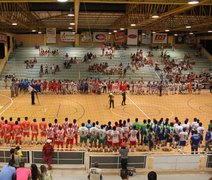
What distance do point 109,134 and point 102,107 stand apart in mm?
8689

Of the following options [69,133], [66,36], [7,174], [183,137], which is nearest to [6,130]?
[69,133]

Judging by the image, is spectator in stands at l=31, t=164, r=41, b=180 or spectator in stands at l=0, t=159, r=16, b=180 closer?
spectator in stands at l=0, t=159, r=16, b=180

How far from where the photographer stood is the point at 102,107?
20.6 meters

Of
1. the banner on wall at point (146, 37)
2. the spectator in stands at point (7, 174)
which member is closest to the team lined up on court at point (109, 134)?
the spectator in stands at point (7, 174)

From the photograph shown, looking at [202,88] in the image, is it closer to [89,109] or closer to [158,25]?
[158,25]

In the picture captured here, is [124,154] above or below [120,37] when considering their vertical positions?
below

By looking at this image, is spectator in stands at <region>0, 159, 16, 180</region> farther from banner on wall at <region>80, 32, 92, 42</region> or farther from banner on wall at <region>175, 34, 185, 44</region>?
banner on wall at <region>175, 34, 185, 44</region>

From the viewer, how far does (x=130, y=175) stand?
9.91m

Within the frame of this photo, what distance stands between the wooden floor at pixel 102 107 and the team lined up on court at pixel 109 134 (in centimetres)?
425

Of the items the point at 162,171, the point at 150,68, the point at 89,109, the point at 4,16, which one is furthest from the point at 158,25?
the point at 162,171

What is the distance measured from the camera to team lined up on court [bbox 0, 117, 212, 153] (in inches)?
471

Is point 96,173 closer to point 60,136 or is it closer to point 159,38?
point 60,136

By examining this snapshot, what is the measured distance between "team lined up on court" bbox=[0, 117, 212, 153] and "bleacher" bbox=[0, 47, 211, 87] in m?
17.8

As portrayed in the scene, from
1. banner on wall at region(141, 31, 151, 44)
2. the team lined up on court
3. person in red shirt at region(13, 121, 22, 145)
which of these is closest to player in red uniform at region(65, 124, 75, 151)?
the team lined up on court
